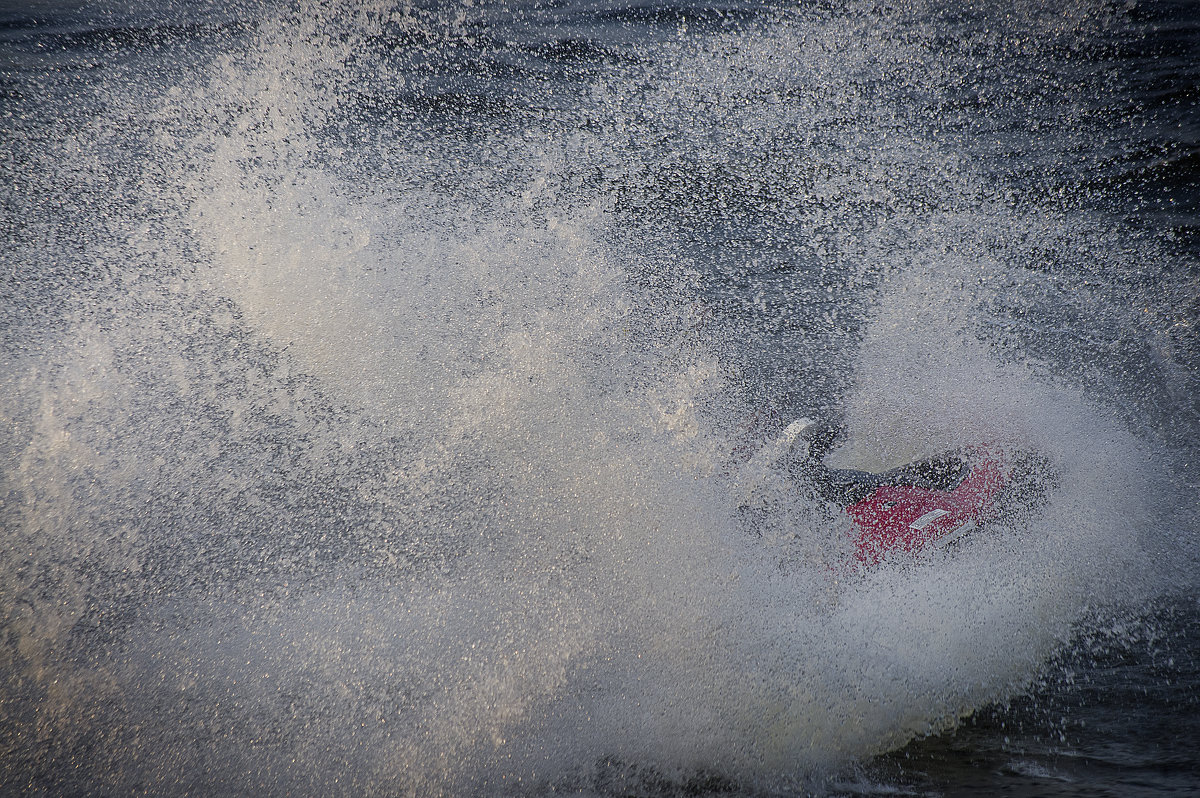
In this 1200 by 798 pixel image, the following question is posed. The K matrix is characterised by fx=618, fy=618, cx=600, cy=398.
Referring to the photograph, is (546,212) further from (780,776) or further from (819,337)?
(780,776)

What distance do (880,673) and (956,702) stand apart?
0.16 metres

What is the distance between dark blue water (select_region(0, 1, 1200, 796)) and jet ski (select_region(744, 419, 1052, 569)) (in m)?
0.04

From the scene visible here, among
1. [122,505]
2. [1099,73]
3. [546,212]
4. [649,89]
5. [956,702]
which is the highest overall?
[1099,73]

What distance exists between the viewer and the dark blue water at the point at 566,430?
4.01 feet

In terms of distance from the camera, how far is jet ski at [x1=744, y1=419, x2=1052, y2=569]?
1325 millimetres

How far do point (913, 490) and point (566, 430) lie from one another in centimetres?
76

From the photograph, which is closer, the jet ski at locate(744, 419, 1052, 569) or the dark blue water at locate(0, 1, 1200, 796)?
the dark blue water at locate(0, 1, 1200, 796)

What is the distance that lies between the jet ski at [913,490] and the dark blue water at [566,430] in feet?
0.12

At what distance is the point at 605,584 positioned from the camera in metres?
1.29

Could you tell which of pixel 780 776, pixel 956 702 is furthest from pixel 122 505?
pixel 956 702

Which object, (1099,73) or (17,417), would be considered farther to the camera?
(1099,73)

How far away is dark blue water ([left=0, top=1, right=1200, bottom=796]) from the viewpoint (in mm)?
1222

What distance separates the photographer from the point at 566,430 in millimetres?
1371

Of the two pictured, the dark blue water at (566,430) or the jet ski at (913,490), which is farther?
the jet ski at (913,490)
